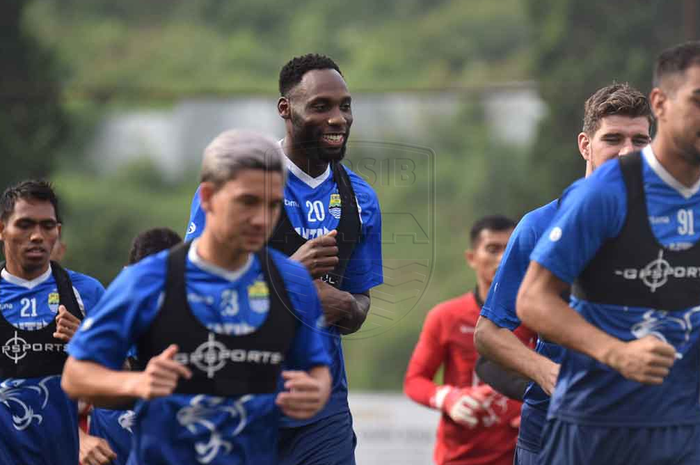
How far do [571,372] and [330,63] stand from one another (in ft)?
7.16

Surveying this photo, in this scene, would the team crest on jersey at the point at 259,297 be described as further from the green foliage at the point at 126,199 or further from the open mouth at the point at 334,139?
the green foliage at the point at 126,199

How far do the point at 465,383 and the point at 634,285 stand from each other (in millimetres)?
3690

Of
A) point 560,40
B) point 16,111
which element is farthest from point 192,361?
point 560,40

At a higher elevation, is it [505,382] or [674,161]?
[674,161]

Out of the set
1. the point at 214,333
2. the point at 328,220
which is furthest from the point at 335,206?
the point at 214,333

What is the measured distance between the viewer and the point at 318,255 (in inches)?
200

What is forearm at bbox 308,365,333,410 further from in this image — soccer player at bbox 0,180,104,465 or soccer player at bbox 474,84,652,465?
Answer: soccer player at bbox 0,180,104,465

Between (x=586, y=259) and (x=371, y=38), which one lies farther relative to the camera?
(x=371, y=38)

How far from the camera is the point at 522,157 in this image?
2048cm

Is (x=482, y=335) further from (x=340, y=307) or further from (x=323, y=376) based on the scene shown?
(x=323, y=376)

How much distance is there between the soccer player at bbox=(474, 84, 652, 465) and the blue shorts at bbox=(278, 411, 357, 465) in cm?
83

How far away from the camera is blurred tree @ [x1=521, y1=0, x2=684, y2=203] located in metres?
15.1

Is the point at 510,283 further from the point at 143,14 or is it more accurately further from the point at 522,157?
the point at 143,14

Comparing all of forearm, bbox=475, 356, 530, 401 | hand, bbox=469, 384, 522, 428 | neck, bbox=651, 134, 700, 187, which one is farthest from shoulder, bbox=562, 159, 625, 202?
hand, bbox=469, 384, 522, 428
